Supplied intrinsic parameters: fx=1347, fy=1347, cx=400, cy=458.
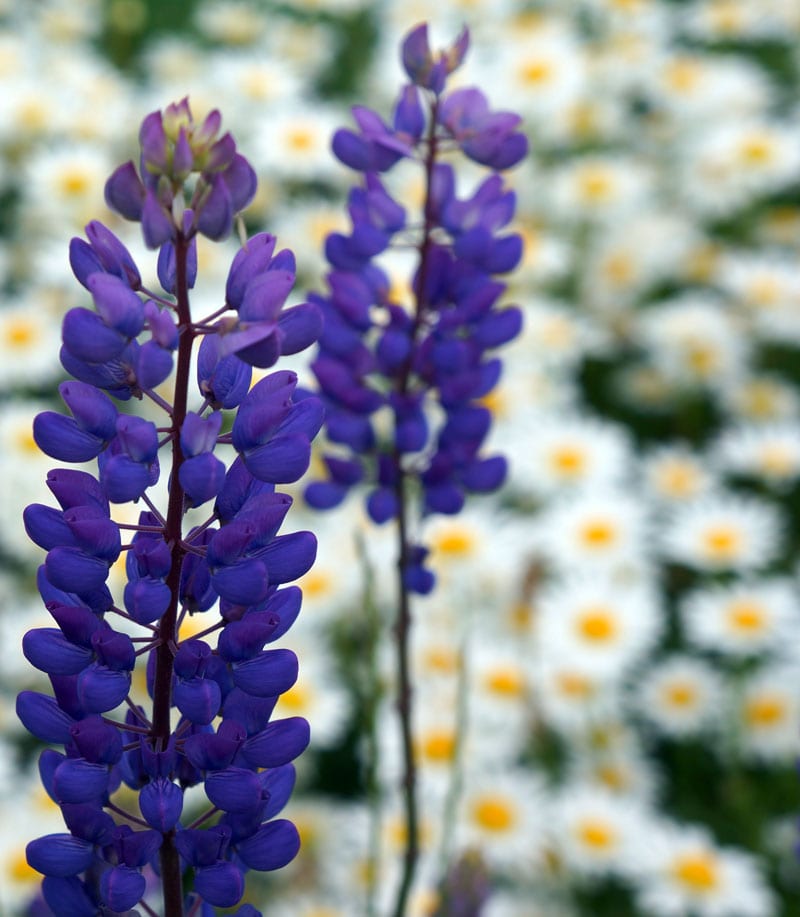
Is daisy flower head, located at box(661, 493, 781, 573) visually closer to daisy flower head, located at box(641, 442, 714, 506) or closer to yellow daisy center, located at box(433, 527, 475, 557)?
daisy flower head, located at box(641, 442, 714, 506)

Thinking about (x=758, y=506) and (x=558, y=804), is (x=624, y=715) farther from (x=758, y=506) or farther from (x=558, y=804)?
(x=758, y=506)

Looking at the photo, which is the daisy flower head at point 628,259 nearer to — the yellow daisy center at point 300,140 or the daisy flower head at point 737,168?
the daisy flower head at point 737,168

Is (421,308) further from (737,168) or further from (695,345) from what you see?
(737,168)

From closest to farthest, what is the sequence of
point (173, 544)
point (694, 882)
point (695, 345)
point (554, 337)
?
1. point (173, 544)
2. point (694, 882)
3. point (554, 337)
4. point (695, 345)

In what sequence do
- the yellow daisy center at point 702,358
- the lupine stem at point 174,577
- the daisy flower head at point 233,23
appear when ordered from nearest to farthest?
1. the lupine stem at point 174,577
2. the yellow daisy center at point 702,358
3. the daisy flower head at point 233,23

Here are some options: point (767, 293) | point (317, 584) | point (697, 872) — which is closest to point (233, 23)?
point (767, 293)

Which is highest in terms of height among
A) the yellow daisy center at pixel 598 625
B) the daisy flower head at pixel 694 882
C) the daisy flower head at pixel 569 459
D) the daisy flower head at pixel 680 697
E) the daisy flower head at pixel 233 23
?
the daisy flower head at pixel 233 23

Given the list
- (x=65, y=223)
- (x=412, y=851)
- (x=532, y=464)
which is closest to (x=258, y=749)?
(x=412, y=851)

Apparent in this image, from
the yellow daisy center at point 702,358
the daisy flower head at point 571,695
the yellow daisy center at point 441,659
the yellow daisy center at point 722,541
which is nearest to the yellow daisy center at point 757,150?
the yellow daisy center at point 702,358
